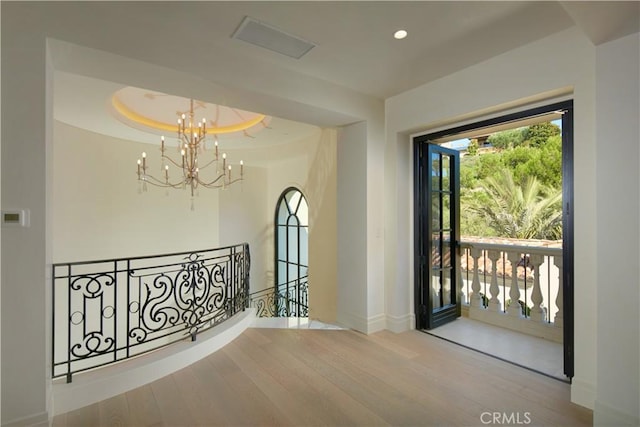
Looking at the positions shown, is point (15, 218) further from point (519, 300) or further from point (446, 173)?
point (519, 300)

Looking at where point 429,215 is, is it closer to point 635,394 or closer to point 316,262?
point 316,262

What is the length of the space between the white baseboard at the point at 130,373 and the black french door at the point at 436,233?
223cm

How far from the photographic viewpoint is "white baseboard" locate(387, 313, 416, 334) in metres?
3.46

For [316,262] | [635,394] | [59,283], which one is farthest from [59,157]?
[635,394]

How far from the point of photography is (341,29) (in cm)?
223

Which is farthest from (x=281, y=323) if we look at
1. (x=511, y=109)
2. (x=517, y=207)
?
(x=517, y=207)

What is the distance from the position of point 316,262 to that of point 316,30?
10.3ft

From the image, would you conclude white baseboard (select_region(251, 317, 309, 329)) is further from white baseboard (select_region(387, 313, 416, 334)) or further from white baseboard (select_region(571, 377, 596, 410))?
white baseboard (select_region(571, 377, 596, 410))

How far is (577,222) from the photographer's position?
2191mm

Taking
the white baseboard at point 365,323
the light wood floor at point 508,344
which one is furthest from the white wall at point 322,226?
the light wood floor at point 508,344

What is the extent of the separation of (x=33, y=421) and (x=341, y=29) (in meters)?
3.20

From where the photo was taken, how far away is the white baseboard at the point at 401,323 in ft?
11.3

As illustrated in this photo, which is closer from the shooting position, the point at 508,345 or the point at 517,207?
the point at 508,345

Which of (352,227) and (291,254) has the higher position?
(352,227)
